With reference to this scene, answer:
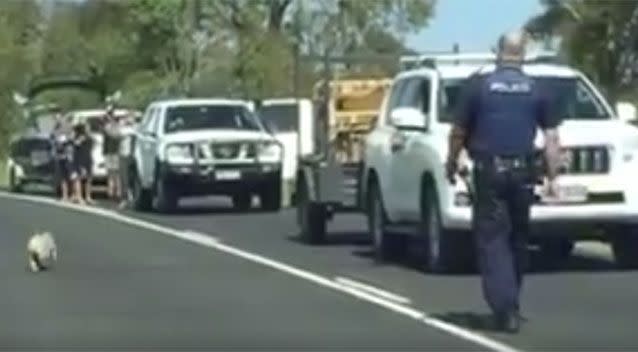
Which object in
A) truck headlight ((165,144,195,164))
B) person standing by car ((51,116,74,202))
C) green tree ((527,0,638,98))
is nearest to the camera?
truck headlight ((165,144,195,164))

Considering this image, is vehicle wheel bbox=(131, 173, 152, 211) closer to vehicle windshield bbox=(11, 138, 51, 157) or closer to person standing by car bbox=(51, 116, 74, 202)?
person standing by car bbox=(51, 116, 74, 202)

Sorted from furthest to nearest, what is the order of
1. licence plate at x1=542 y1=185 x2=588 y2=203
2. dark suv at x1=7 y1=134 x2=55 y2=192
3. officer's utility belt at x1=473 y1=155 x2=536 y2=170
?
dark suv at x1=7 y1=134 x2=55 y2=192, licence plate at x1=542 y1=185 x2=588 y2=203, officer's utility belt at x1=473 y1=155 x2=536 y2=170

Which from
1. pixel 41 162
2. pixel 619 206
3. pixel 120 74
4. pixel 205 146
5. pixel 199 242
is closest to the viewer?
pixel 619 206

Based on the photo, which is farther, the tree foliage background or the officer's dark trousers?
the tree foliage background

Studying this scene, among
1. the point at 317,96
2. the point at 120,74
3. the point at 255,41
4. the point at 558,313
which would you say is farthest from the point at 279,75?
the point at 558,313

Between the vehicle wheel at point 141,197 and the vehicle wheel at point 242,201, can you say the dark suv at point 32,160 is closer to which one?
the vehicle wheel at point 141,197

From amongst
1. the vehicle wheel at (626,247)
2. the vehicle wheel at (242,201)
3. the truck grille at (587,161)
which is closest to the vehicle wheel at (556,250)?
the vehicle wheel at (626,247)

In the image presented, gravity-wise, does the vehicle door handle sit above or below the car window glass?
below

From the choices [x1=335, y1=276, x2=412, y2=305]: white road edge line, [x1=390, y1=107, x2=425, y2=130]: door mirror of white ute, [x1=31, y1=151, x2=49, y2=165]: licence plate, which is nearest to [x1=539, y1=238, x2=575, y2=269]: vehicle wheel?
[x1=390, y1=107, x2=425, y2=130]: door mirror of white ute

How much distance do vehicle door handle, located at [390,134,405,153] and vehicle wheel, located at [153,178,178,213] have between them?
42.4 feet

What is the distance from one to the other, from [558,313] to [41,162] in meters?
31.4

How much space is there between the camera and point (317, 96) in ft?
89.6

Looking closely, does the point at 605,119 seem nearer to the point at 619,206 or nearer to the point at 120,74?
the point at 619,206

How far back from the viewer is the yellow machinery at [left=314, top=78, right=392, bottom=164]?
25.4 meters
